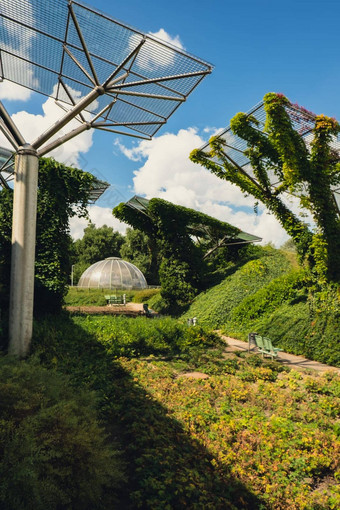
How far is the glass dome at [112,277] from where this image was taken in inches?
1443

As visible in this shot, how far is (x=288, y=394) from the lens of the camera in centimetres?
671

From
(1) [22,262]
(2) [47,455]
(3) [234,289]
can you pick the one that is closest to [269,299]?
(3) [234,289]

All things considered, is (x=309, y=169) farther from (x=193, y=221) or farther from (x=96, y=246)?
(x=96, y=246)

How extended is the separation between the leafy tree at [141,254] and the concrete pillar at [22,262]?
40.5 metres

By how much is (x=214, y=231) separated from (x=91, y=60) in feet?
59.4

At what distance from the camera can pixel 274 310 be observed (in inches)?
573

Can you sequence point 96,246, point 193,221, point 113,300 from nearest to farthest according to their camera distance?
point 193,221
point 113,300
point 96,246

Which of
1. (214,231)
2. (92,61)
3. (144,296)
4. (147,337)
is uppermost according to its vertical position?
(92,61)

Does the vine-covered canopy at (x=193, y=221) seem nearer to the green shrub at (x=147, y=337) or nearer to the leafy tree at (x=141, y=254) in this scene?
the green shrub at (x=147, y=337)

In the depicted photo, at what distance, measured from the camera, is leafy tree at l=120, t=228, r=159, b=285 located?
50.0 metres

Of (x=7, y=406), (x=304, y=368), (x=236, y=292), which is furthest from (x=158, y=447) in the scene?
(x=236, y=292)

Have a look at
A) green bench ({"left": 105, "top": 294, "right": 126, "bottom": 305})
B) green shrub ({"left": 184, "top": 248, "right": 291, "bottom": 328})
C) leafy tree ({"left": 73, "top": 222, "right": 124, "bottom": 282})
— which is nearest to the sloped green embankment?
green shrub ({"left": 184, "top": 248, "right": 291, "bottom": 328})

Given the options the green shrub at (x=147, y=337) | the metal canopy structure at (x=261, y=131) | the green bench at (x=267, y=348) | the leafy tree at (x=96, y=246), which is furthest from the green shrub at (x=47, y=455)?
the leafy tree at (x=96, y=246)

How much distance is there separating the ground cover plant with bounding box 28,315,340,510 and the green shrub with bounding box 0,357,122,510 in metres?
Result: 0.46
